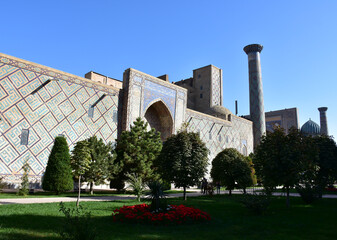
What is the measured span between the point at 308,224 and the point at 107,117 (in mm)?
14842

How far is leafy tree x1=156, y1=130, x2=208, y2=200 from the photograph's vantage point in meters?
13.1

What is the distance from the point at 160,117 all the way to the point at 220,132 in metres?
9.42

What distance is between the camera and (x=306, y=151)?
1064 cm

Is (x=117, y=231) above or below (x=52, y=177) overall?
below

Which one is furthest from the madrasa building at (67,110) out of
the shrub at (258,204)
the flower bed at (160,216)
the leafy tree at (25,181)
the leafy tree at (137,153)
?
the shrub at (258,204)

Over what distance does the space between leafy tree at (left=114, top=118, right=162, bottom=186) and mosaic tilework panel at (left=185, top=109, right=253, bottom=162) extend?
7.22 metres

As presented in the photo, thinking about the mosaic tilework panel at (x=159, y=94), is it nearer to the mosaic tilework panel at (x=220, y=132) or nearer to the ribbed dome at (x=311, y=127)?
the mosaic tilework panel at (x=220, y=132)

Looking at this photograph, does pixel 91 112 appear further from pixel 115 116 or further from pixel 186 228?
pixel 186 228

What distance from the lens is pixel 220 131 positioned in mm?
30547

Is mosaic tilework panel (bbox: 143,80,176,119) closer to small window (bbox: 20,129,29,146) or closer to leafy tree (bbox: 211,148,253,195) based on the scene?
leafy tree (bbox: 211,148,253,195)

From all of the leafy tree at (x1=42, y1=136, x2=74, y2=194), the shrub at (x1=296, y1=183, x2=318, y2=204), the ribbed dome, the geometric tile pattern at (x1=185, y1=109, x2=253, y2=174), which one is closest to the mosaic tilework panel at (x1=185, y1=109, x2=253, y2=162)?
the geometric tile pattern at (x1=185, y1=109, x2=253, y2=174)

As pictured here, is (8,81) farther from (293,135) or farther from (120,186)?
(293,135)

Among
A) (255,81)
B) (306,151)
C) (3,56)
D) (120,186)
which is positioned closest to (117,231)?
(306,151)

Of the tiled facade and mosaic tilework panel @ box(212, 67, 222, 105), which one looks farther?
mosaic tilework panel @ box(212, 67, 222, 105)
